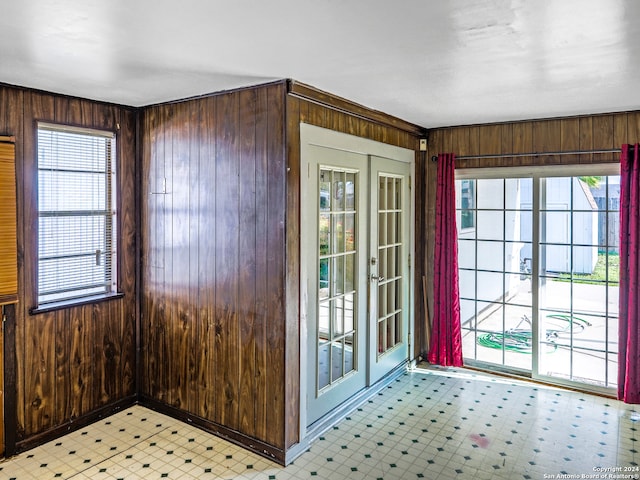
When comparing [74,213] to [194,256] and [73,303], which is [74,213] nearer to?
[73,303]

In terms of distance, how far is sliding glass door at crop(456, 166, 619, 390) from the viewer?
14.3 feet

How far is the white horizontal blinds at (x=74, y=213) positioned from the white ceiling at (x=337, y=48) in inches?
→ 16.0

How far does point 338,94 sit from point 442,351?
2938 millimetres

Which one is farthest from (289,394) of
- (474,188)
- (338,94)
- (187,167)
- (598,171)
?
(598,171)

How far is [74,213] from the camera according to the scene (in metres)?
3.63

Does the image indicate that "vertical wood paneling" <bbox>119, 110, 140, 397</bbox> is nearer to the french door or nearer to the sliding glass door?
the french door

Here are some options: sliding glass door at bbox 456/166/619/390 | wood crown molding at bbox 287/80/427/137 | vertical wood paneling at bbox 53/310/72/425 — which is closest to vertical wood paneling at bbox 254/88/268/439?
wood crown molding at bbox 287/80/427/137

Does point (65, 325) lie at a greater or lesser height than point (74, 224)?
lesser

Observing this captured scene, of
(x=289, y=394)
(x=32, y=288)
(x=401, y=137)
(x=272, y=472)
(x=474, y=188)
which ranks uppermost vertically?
(x=401, y=137)

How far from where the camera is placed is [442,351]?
16.6 ft

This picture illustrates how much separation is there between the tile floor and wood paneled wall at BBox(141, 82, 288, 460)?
0.27 m

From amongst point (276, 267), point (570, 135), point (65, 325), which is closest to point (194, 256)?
point (276, 267)

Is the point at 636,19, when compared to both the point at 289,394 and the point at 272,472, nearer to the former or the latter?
the point at 289,394

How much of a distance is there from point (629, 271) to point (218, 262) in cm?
341
